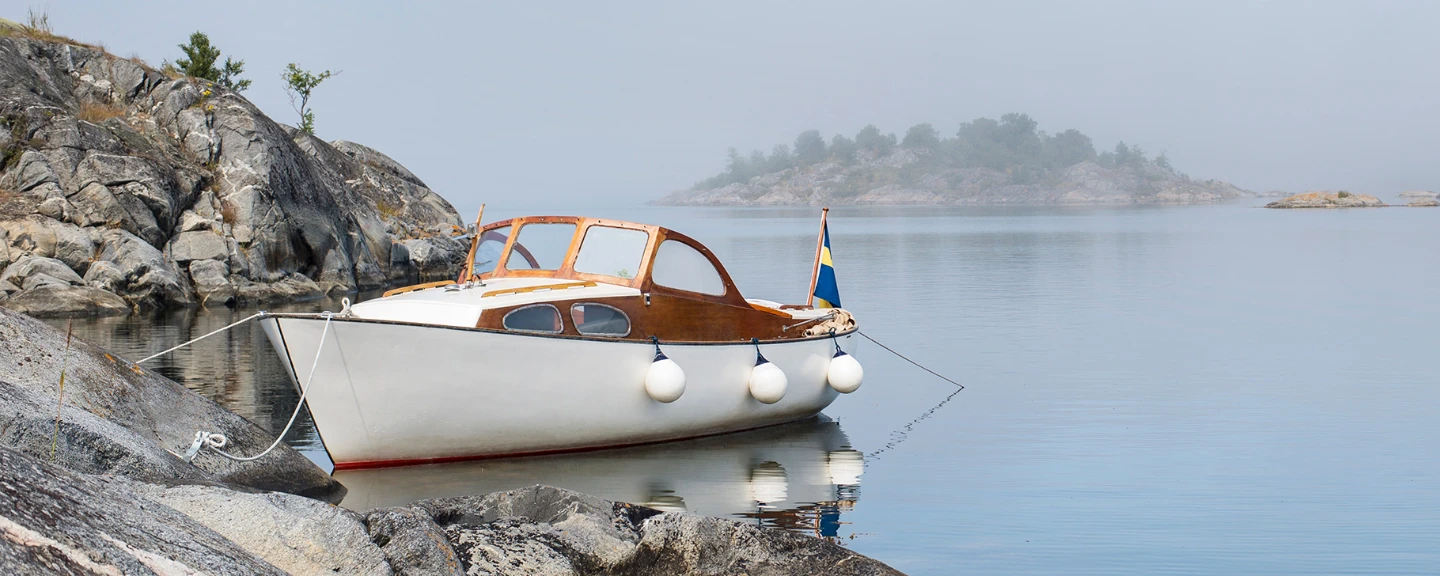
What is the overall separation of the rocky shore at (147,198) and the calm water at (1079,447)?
7.87ft

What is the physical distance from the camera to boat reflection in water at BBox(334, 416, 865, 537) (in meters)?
10.5

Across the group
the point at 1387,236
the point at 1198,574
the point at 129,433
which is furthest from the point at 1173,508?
the point at 1387,236

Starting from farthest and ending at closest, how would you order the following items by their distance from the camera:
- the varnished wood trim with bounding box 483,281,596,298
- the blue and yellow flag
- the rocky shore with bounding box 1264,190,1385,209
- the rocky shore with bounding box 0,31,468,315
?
the rocky shore with bounding box 1264,190,1385,209, the rocky shore with bounding box 0,31,468,315, the blue and yellow flag, the varnished wood trim with bounding box 483,281,596,298

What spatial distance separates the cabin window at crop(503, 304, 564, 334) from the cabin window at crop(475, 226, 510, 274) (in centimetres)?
220

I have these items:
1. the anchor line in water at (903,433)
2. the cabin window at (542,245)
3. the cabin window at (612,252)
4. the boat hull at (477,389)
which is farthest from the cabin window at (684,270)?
the anchor line in water at (903,433)

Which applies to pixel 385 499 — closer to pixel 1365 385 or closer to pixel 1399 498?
pixel 1399 498

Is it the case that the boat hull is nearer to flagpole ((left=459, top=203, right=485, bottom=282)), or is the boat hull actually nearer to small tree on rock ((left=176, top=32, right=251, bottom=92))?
flagpole ((left=459, top=203, right=485, bottom=282))

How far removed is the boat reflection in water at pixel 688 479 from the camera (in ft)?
34.4

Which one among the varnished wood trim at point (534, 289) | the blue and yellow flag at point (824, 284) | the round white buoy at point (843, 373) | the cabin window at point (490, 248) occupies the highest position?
the cabin window at point (490, 248)

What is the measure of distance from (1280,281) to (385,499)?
2883 centimetres

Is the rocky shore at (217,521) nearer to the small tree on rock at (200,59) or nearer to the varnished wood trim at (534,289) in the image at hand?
the varnished wood trim at (534,289)

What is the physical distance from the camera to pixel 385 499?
33.9ft

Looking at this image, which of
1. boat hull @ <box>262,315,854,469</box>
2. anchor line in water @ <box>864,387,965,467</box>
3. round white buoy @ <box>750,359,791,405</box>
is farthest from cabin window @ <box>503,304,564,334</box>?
anchor line in water @ <box>864,387,965,467</box>

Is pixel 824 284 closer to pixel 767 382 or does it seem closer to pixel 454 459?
pixel 767 382
